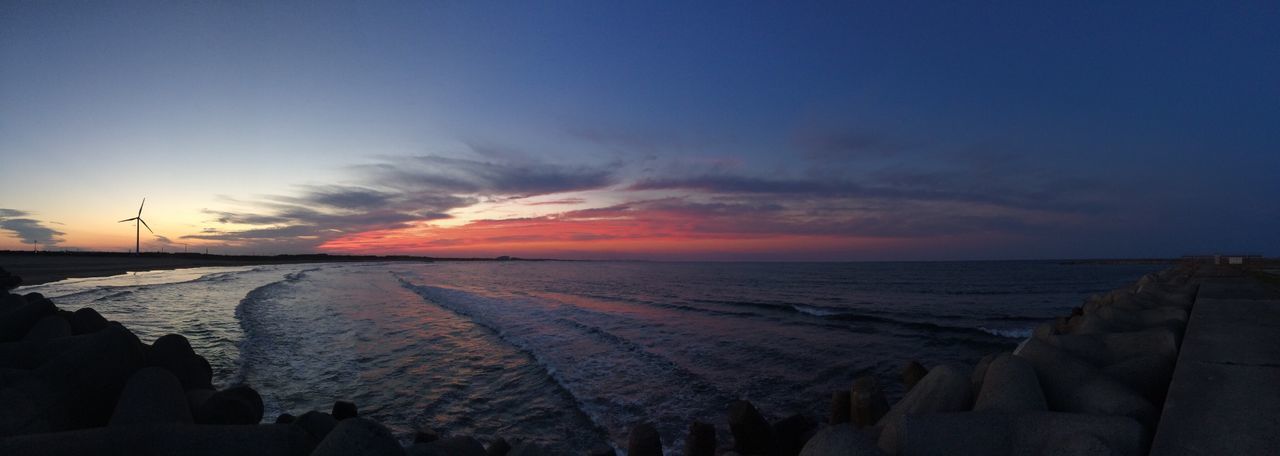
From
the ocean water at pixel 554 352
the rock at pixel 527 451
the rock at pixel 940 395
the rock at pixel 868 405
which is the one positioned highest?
the rock at pixel 940 395

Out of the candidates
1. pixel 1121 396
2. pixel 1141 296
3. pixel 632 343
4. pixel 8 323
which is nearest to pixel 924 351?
pixel 1141 296

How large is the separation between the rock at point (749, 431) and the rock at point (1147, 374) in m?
3.85

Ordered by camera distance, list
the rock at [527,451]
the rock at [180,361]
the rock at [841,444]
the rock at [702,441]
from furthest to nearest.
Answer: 1. the rock at [180,361]
2. the rock at [702,441]
3. the rock at [527,451]
4. the rock at [841,444]

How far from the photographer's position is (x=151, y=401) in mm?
4883

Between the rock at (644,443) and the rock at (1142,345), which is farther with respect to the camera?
the rock at (1142,345)

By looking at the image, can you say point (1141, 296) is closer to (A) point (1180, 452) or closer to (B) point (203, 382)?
(A) point (1180, 452)

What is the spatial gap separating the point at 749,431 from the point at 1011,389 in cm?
253

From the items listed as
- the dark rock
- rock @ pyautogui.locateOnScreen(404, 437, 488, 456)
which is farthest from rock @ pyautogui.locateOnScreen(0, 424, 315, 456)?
the dark rock

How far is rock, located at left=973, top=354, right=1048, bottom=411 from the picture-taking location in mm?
4656

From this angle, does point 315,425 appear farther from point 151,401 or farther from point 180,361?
point 180,361

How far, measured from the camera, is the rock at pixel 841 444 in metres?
3.62

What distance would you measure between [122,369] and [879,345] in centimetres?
1697

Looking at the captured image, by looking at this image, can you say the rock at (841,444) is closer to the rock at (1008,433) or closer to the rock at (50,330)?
the rock at (1008,433)

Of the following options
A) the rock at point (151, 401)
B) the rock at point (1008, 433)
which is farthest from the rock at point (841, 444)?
the rock at point (151, 401)
